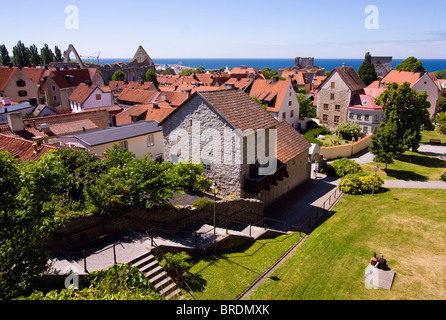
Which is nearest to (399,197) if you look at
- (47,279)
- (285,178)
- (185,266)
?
(285,178)

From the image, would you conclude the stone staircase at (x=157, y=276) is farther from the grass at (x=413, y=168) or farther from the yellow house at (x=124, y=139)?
the grass at (x=413, y=168)

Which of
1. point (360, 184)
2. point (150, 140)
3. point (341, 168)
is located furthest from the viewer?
point (341, 168)

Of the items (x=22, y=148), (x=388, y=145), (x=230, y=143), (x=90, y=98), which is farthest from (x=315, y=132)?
(x=22, y=148)

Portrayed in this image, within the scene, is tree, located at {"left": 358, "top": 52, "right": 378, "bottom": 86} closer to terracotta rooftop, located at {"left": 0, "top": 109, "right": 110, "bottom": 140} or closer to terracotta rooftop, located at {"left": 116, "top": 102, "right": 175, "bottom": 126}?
terracotta rooftop, located at {"left": 116, "top": 102, "right": 175, "bottom": 126}

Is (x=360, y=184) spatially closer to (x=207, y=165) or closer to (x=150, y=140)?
(x=207, y=165)

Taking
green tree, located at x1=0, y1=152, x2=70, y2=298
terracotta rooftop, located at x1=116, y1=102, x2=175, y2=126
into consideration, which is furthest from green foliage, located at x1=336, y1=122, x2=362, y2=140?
green tree, located at x1=0, y1=152, x2=70, y2=298
